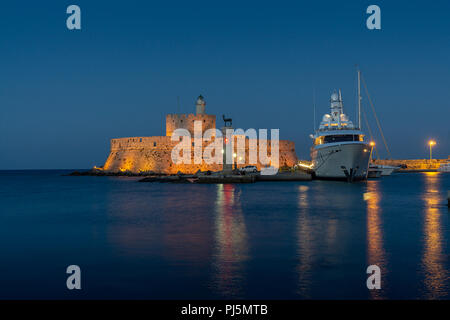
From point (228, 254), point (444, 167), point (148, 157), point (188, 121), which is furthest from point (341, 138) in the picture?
point (444, 167)

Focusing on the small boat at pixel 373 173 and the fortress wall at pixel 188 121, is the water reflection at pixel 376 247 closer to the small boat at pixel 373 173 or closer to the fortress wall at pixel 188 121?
the small boat at pixel 373 173

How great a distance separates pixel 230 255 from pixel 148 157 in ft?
136

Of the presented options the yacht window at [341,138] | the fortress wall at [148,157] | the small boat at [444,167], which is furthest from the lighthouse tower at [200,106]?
the small boat at [444,167]

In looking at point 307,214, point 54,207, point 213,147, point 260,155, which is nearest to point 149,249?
point 307,214

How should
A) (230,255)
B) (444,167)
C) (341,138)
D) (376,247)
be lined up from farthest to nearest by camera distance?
(444,167) → (341,138) → (376,247) → (230,255)

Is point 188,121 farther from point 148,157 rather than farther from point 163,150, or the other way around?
point 148,157

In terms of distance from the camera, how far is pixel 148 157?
4762cm

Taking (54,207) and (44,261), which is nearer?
(44,261)

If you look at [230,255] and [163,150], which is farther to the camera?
[163,150]

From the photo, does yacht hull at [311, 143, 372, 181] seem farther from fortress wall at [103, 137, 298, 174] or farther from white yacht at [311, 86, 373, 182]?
fortress wall at [103, 137, 298, 174]
